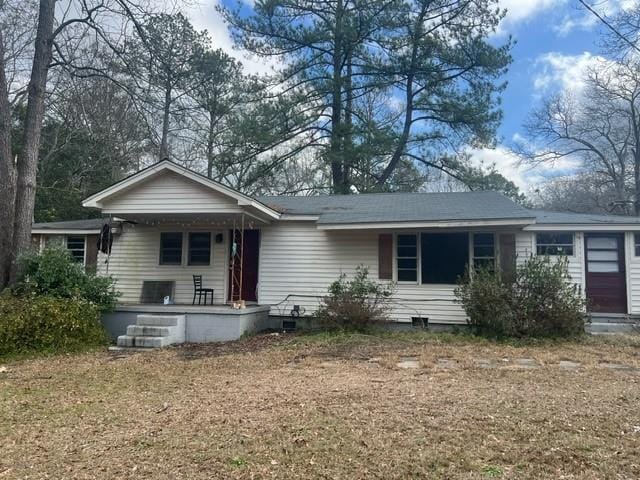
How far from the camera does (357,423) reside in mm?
4199

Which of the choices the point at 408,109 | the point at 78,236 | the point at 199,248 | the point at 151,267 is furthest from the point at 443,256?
the point at 408,109

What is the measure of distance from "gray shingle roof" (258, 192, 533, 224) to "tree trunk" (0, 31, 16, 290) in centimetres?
572

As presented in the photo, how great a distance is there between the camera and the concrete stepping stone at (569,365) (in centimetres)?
662

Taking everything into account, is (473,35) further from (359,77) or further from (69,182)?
(69,182)

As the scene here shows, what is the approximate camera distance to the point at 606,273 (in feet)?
35.7

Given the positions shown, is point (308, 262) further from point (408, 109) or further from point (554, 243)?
point (408, 109)

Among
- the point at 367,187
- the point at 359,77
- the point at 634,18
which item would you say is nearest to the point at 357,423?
the point at 634,18

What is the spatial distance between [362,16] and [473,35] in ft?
14.1

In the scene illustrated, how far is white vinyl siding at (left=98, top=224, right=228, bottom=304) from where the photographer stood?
39.0ft

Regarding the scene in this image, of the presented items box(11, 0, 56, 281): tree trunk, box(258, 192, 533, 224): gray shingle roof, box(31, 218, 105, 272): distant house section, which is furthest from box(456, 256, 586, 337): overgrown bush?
box(31, 218, 105, 272): distant house section

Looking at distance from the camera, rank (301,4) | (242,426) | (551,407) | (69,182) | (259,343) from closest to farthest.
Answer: (242,426) < (551,407) < (259,343) < (301,4) < (69,182)

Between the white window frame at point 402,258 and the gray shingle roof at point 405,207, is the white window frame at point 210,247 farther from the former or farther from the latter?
the white window frame at point 402,258

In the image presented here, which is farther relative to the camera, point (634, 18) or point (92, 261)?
point (92, 261)

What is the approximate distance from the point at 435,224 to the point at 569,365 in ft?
13.1
